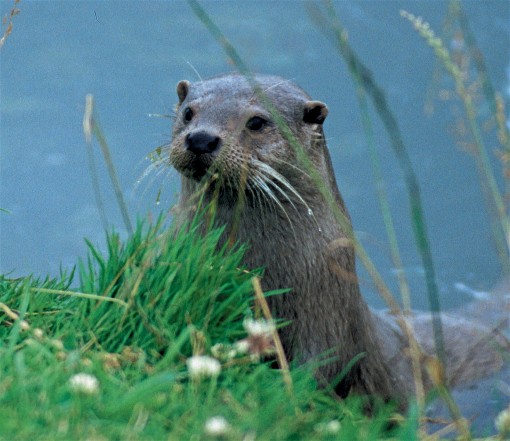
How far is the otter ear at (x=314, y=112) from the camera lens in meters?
Answer: 4.33

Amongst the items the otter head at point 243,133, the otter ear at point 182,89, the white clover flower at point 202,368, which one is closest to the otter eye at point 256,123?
the otter head at point 243,133

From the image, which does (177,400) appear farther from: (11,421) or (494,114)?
(494,114)

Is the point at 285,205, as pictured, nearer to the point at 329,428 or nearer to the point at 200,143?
the point at 200,143

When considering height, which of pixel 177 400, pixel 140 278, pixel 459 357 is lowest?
pixel 459 357

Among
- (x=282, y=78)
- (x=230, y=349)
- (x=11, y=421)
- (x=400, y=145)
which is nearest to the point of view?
(x=11, y=421)

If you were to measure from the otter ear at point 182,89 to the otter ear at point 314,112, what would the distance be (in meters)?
0.57

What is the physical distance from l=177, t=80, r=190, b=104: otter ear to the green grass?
0.91 meters

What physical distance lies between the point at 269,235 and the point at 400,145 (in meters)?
1.59

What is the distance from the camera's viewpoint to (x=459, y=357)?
5.47 metres

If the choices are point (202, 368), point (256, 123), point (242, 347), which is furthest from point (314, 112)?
point (202, 368)

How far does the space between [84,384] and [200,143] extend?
1.67 meters

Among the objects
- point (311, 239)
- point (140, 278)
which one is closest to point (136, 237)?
point (140, 278)

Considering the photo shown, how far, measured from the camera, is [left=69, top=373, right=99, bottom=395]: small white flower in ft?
7.82

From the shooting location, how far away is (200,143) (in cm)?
390
